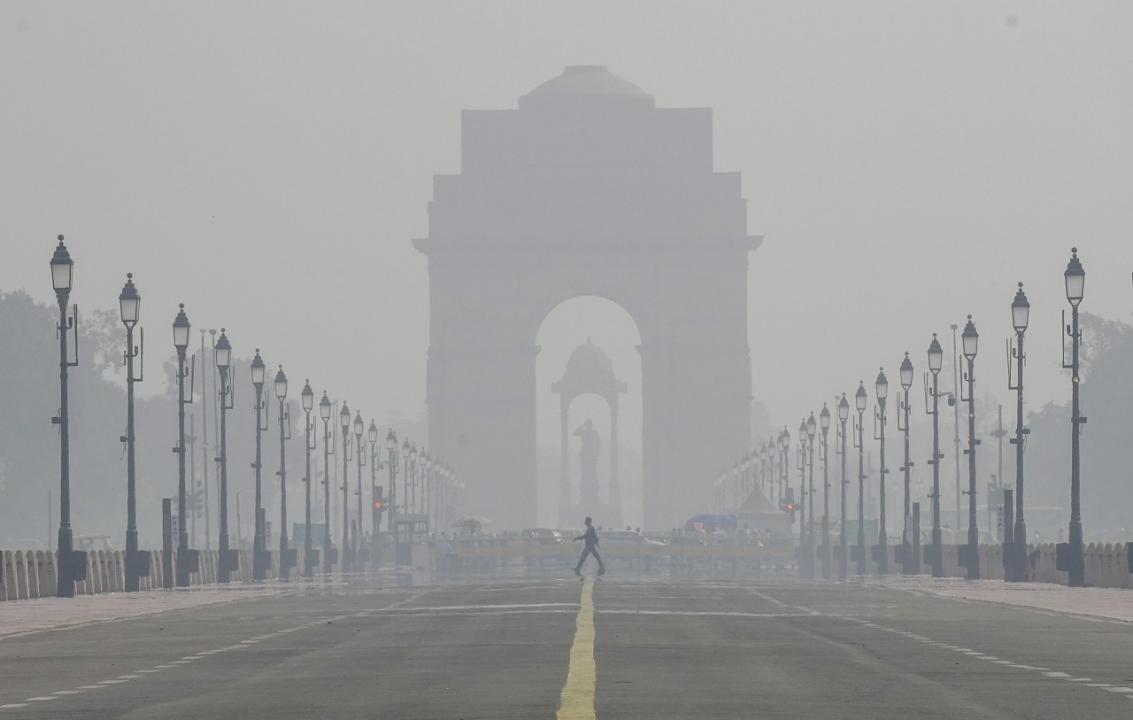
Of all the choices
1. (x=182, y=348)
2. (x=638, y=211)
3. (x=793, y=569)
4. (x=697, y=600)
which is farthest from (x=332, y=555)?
(x=638, y=211)

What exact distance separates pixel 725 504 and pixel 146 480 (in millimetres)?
38451

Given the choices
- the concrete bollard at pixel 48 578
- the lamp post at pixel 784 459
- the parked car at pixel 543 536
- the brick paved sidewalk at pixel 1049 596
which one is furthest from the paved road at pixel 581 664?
the lamp post at pixel 784 459

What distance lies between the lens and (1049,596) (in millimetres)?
45312

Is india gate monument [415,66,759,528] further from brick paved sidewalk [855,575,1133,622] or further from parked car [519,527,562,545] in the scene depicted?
brick paved sidewalk [855,575,1133,622]

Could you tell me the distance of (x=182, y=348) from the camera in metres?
61.1

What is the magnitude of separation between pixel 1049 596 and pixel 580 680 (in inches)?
1079

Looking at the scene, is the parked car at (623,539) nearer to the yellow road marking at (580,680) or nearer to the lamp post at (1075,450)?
the lamp post at (1075,450)

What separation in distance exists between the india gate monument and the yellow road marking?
147 m

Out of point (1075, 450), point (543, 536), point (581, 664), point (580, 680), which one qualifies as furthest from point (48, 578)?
point (543, 536)

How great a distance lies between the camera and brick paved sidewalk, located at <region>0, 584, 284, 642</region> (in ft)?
110

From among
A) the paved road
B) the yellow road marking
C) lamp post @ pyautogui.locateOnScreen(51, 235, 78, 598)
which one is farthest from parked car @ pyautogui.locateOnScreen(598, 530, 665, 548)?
the yellow road marking

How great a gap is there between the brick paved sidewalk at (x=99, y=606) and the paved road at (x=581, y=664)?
72 cm

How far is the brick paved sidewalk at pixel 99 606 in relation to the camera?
33500 mm

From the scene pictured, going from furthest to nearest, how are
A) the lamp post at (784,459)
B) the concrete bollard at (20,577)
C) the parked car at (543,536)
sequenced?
the lamp post at (784,459)
the parked car at (543,536)
the concrete bollard at (20,577)
